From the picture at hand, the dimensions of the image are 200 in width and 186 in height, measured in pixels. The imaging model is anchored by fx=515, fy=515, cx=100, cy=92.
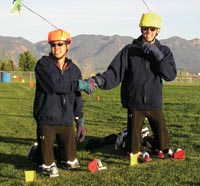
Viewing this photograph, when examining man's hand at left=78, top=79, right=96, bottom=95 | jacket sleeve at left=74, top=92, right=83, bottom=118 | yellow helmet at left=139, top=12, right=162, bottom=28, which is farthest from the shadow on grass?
yellow helmet at left=139, top=12, right=162, bottom=28

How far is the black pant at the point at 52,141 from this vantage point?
6684 mm

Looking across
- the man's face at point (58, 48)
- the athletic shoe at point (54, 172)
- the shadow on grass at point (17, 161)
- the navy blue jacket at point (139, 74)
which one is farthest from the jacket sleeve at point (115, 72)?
the shadow on grass at point (17, 161)

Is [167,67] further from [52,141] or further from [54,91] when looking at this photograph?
[52,141]

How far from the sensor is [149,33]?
7.12 m

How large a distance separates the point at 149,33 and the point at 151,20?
19cm

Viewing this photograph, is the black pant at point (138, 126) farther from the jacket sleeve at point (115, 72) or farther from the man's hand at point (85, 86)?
the man's hand at point (85, 86)

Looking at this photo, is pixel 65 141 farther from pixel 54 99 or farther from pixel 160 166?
pixel 160 166

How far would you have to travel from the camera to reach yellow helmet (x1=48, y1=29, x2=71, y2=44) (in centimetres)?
666

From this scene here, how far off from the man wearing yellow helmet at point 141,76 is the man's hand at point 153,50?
0.24 ft

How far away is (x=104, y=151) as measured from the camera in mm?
8211

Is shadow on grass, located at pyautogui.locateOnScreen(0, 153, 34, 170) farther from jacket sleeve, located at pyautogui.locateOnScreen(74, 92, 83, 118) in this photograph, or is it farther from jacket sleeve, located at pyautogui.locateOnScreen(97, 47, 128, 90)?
jacket sleeve, located at pyautogui.locateOnScreen(97, 47, 128, 90)

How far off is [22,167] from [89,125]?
5.44 metres

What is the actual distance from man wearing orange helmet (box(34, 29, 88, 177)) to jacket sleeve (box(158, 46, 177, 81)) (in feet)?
3.80

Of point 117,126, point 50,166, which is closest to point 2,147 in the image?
point 50,166
